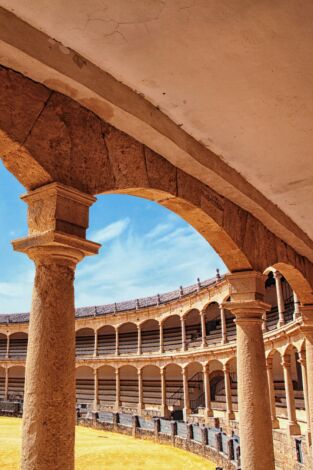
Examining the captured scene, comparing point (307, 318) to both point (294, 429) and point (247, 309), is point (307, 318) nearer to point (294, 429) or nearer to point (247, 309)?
point (247, 309)

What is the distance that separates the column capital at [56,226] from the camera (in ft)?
9.39

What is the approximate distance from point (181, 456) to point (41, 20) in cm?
1734

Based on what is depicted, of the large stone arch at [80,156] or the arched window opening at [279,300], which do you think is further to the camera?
the arched window opening at [279,300]

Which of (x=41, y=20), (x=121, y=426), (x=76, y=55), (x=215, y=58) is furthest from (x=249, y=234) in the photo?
(x=121, y=426)

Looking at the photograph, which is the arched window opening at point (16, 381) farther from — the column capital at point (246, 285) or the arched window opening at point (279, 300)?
the column capital at point (246, 285)

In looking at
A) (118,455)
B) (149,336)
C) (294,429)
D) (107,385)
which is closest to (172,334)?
(149,336)

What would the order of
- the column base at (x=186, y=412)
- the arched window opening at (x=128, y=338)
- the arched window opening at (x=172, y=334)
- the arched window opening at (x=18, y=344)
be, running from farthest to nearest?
the arched window opening at (x=18, y=344) < the arched window opening at (x=128, y=338) < the arched window opening at (x=172, y=334) < the column base at (x=186, y=412)

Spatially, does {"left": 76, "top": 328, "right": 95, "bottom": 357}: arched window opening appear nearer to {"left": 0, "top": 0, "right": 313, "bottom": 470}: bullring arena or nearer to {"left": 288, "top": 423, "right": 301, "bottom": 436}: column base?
{"left": 288, "top": 423, "right": 301, "bottom": 436}: column base

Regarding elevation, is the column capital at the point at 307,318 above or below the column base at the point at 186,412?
above

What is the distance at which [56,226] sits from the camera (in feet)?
9.35

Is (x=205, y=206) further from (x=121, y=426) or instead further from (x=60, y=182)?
(x=121, y=426)

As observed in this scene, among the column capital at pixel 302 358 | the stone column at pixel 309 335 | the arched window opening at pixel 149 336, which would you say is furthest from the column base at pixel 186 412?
the stone column at pixel 309 335

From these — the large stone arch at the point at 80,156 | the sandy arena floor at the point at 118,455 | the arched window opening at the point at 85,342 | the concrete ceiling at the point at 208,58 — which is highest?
the arched window opening at the point at 85,342

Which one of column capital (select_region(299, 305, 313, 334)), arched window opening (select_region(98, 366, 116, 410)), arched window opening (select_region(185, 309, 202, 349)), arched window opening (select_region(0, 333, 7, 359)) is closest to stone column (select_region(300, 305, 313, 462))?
column capital (select_region(299, 305, 313, 334))
